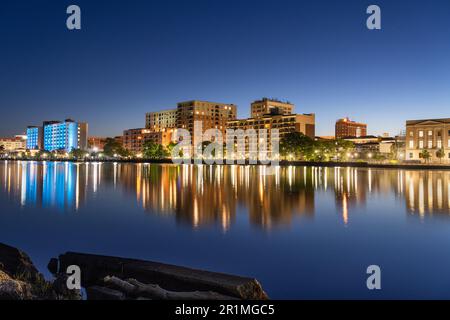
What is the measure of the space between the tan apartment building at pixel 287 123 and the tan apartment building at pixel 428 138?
172ft

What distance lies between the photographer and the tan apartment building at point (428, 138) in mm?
94438

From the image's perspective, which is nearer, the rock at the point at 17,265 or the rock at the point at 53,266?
the rock at the point at 17,265

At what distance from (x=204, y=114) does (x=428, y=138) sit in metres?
107

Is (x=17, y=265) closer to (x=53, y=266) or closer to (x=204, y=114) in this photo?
(x=53, y=266)

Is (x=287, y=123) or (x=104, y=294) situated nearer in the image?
(x=104, y=294)

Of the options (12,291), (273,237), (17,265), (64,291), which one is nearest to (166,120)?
(273,237)

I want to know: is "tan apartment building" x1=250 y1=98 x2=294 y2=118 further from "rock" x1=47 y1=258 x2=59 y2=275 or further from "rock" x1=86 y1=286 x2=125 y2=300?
"rock" x1=86 y1=286 x2=125 y2=300

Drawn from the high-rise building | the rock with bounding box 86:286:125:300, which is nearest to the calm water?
the rock with bounding box 86:286:125:300

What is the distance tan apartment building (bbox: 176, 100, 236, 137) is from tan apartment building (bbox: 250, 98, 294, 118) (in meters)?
13.6

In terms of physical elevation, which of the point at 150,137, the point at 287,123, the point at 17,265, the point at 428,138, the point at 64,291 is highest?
the point at 287,123

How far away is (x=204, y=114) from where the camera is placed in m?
181

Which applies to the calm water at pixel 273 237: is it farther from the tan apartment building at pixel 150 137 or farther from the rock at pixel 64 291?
the tan apartment building at pixel 150 137

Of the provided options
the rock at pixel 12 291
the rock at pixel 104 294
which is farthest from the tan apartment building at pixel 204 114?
the rock at pixel 104 294

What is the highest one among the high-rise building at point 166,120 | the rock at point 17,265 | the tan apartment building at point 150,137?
the high-rise building at point 166,120
